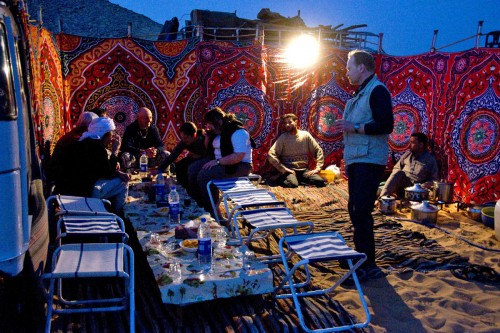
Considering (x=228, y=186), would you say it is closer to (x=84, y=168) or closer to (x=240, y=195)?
(x=240, y=195)

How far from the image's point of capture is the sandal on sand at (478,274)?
13.5ft

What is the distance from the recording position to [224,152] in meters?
5.56

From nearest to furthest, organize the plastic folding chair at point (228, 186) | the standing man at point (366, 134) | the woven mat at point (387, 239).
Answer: the standing man at point (366, 134), the woven mat at point (387, 239), the plastic folding chair at point (228, 186)

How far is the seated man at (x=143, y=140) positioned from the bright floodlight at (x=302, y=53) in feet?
10.1

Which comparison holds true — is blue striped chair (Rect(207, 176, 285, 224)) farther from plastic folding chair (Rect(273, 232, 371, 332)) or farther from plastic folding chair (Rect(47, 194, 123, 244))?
plastic folding chair (Rect(47, 194, 123, 244))

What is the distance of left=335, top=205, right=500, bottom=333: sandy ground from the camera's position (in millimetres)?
3305

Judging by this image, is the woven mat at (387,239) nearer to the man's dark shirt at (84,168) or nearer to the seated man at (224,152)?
the seated man at (224,152)

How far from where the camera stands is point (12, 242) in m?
2.43

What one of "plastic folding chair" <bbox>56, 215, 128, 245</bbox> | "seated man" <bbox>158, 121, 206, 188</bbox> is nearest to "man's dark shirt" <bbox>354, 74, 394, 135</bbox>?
"plastic folding chair" <bbox>56, 215, 128, 245</bbox>

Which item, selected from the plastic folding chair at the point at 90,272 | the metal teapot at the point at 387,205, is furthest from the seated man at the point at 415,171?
the plastic folding chair at the point at 90,272

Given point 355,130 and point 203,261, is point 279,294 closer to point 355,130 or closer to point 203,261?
point 203,261

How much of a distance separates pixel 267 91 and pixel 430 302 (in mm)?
5625

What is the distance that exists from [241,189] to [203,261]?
2081 mm

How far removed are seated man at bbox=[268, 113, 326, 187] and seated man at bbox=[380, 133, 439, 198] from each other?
1373 millimetres
